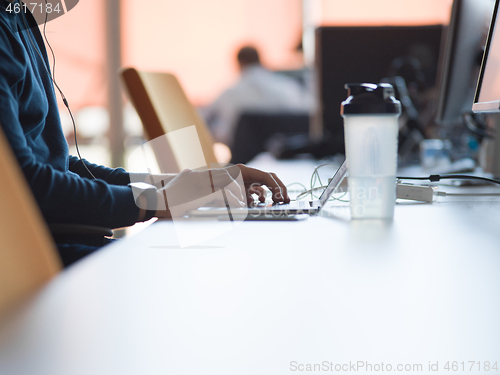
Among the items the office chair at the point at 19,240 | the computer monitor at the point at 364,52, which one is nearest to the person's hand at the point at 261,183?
the office chair at the point at 19,240

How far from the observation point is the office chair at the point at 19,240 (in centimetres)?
45

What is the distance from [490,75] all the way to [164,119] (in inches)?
37.8

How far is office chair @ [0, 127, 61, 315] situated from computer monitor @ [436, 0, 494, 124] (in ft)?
4.19

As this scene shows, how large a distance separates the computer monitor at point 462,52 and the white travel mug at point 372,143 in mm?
768

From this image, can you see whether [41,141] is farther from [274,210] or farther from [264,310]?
[264,310]

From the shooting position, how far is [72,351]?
0.33m

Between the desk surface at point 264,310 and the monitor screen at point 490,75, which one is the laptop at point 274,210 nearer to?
the desk surface at point 264,310

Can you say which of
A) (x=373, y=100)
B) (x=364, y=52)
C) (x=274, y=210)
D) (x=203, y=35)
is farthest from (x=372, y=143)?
(x=203, y=35)

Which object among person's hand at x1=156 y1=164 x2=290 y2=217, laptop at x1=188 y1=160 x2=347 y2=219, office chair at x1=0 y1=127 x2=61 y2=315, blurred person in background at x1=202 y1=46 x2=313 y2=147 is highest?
office chair at x1=0 y1=127 x2=61 y2=315

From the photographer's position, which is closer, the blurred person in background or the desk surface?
the desk surface

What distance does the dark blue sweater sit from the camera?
27.5 inches

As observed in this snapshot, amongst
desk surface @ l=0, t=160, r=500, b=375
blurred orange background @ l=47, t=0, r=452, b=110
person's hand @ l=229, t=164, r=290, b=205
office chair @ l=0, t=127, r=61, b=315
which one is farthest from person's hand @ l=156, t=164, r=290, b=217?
blurred orange background @ l=47, t=0, r=452, b=110

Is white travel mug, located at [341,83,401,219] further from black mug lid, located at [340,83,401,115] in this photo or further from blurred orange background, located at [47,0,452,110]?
blurred orange background, located at [47,0,452,110]

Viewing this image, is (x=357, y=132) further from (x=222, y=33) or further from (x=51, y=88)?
(x=222, y=33)
